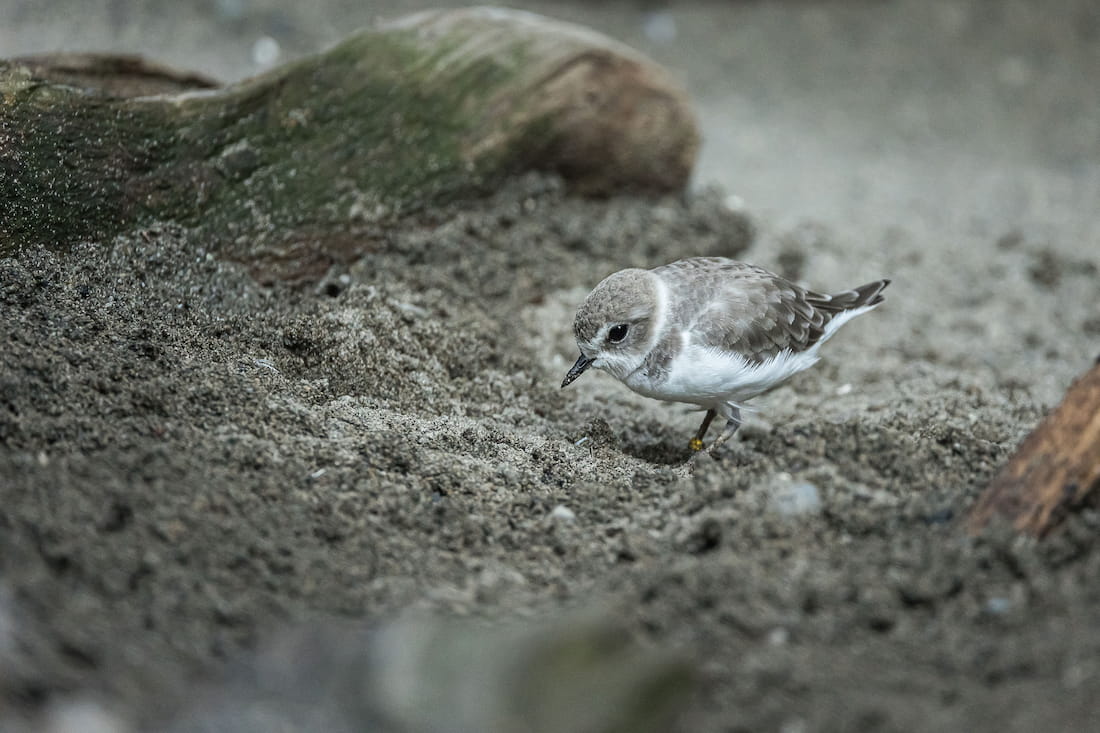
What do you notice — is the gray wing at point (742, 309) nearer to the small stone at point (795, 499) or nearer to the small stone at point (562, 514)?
the small stone at point (795, 499)

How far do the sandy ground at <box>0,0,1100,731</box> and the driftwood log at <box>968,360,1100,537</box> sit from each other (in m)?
0.10

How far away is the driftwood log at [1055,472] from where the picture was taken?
3434 mm

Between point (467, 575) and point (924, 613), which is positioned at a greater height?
point (924, 613)

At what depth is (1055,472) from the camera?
11.4ft

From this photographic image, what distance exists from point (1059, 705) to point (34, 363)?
375 centimetres

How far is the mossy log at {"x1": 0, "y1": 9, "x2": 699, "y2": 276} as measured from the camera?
15.6ft

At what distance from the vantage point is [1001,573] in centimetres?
330

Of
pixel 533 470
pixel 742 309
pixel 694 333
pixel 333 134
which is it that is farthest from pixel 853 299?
pixel 333 134

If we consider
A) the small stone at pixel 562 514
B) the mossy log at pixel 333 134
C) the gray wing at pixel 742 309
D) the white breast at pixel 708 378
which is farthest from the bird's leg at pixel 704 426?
the mossy log at pixel 333 134

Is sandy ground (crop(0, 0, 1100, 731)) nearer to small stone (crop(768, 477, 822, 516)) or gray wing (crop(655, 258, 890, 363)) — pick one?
small stone (crop(768, 477, 822, 516))

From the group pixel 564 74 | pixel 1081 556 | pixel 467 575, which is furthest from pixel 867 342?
pixel 467 575

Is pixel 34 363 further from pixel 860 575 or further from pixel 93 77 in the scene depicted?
pixel 860 575

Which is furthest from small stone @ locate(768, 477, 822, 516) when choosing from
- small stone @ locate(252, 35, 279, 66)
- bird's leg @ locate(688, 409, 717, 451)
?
small stone @ locate(252, 35, 279, 66)

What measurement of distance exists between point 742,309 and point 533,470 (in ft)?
4.44
